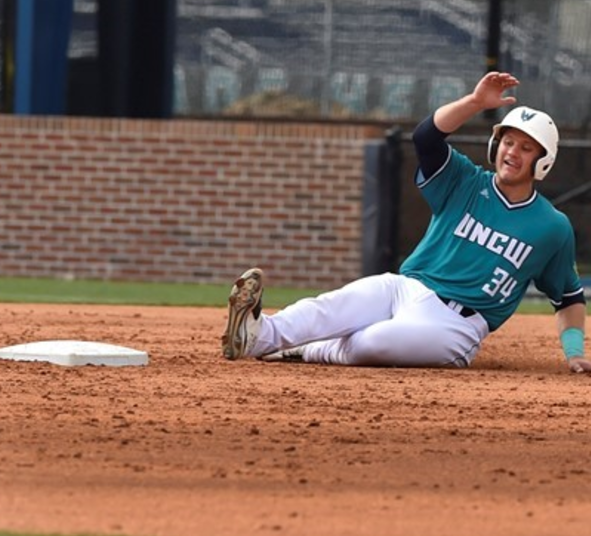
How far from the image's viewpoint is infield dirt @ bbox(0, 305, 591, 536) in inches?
216

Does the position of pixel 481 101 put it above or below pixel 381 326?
above

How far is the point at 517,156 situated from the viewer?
29.9 feet

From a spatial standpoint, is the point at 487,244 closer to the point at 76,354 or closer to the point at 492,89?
the point at 492,89

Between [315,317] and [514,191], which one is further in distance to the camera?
[514,191]

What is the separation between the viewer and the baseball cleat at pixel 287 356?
31.0 feet

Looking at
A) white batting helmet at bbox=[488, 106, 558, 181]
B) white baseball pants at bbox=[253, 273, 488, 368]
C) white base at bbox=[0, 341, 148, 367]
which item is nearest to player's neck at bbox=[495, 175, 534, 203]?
white batting helmet at bbox=[488, 106, 558, 181]

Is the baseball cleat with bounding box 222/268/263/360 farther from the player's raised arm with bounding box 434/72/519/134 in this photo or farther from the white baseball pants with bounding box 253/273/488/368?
the player's raised arm with bounding box 434/72/519/134

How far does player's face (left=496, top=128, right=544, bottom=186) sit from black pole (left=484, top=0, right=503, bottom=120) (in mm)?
14976

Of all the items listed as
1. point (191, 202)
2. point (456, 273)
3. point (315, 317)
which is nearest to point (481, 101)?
point (456, 273)

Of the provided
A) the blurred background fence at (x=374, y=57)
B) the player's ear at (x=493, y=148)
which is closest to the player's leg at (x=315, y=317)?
the player's ear at (x=493, y=148)

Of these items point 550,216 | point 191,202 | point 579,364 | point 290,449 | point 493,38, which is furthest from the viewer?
point 493,38

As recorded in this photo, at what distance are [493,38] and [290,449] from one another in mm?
18384

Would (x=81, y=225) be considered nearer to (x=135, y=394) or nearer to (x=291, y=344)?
(x=291, y=344)

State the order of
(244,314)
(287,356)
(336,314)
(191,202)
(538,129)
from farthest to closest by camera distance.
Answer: (191,202), (287,356), (336,314), (538,129), (244,314)
